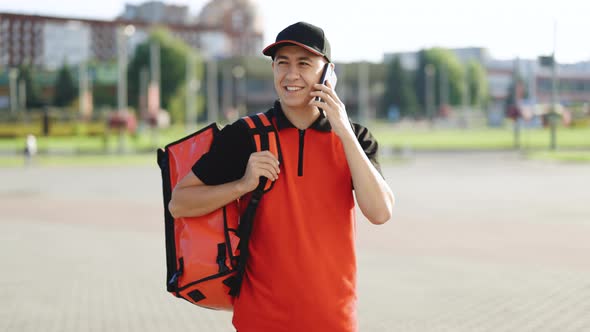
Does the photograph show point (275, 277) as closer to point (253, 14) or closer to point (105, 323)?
point (105, 323)

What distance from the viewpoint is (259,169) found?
2.46 m

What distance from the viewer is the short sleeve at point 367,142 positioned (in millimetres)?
2680

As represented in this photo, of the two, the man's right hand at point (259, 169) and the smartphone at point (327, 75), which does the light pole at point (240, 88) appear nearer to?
the smartphone at point (327, 75)

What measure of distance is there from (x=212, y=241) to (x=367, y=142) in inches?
23.8

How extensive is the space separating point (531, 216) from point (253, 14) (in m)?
158

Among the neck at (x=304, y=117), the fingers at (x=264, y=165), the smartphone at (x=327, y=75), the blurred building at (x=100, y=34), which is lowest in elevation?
the fingers at (x=264, y=165)

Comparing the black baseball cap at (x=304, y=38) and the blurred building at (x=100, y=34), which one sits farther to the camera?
the blurred building at (x=100, y=34)

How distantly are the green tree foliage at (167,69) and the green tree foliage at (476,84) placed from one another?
152ft

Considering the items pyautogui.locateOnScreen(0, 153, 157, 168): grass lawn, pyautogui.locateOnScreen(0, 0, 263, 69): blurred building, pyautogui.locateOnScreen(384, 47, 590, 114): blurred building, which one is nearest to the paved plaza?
pyautogui.locateOnScreen(0, 153, 157, 168): grass lawn

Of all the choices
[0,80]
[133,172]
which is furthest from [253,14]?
[133,172]

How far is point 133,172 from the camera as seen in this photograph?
81.5 feet

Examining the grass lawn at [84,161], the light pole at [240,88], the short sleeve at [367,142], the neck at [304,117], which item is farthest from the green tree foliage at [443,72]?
the neck at [304,117]

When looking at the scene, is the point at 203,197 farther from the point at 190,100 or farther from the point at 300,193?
the point at 190,100

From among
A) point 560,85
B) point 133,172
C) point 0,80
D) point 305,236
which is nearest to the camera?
point 305,236
